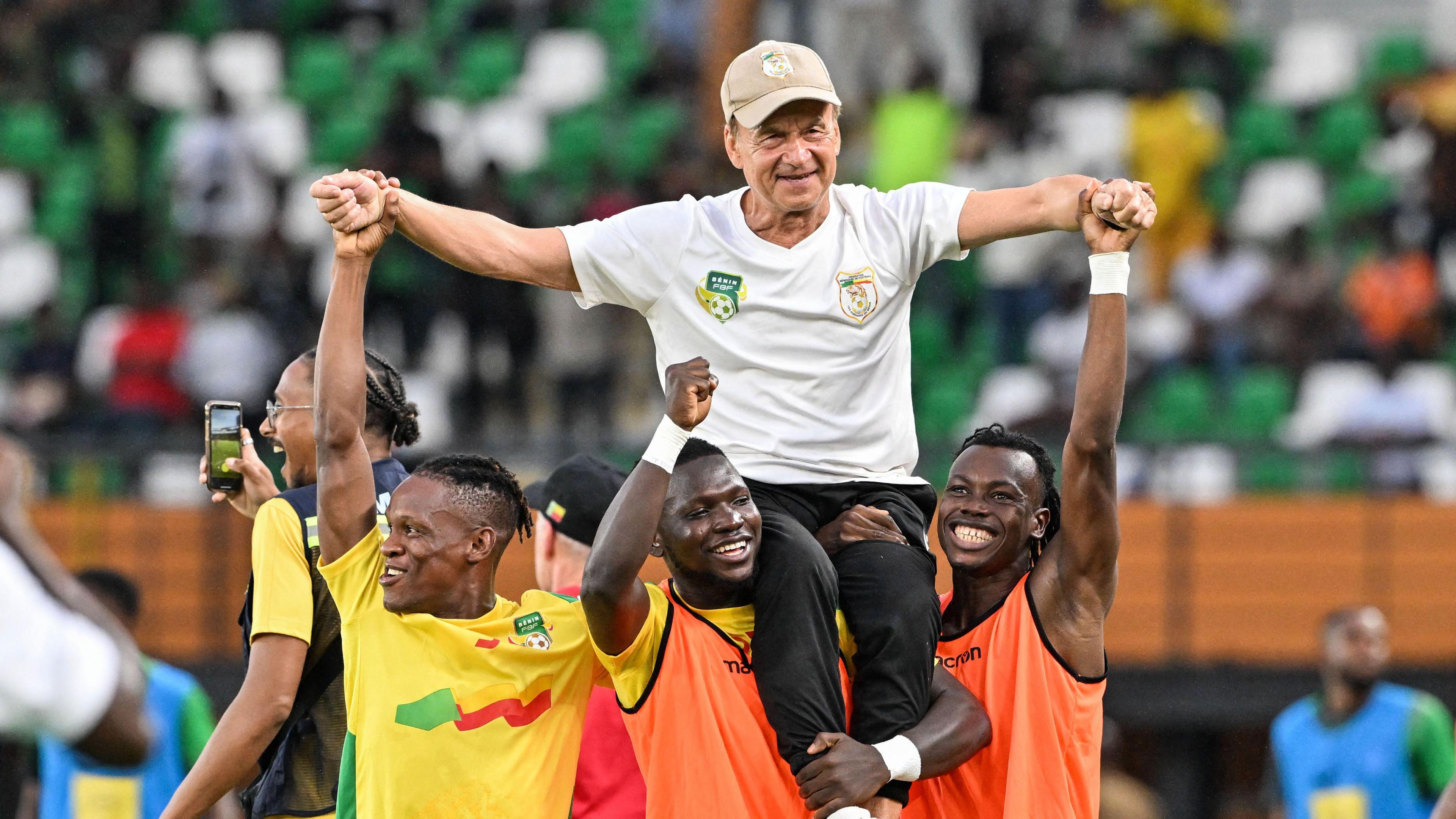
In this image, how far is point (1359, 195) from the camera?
45.0ft

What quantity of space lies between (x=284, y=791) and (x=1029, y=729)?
6.88 feet

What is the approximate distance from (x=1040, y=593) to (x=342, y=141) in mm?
10640

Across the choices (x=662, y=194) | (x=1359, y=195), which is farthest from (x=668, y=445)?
(x=1359, y=195)

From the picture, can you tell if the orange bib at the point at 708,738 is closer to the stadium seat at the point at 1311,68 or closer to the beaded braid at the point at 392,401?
the beaded braid at the point at 392,401

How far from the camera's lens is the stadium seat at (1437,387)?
12.0 m

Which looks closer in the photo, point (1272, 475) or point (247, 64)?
point (1272, 475)

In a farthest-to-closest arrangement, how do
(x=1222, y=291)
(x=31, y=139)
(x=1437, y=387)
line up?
(x=31, y=139)
(x=1222, y=291)
(x=1437, y=387)

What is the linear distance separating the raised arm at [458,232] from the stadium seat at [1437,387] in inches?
331

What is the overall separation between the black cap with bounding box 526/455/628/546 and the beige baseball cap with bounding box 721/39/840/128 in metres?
1.39

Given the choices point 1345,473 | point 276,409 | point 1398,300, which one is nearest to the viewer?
point 276,409

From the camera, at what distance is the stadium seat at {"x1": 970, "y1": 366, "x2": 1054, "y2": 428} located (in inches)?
471

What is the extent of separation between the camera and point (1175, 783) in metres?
12.2

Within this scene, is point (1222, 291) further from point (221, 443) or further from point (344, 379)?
point (344, 379)

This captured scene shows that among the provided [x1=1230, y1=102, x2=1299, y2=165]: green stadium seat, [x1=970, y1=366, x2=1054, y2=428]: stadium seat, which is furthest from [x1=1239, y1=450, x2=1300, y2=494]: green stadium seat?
[x1=1230, y1=102, x2=1299, y2=165]: green stadium seat
